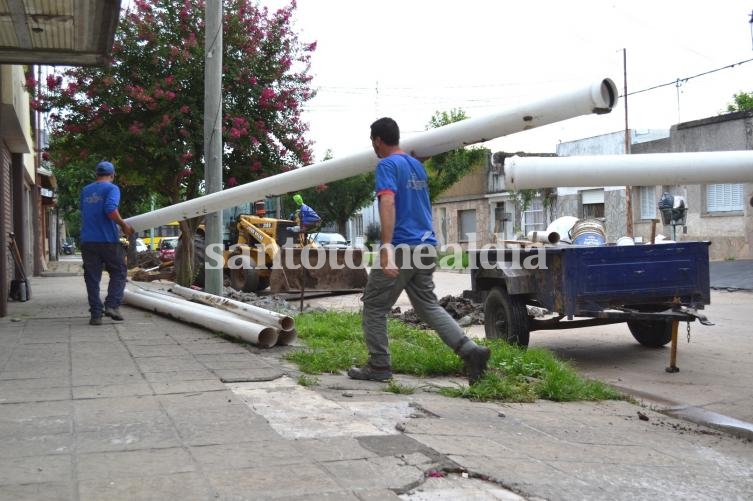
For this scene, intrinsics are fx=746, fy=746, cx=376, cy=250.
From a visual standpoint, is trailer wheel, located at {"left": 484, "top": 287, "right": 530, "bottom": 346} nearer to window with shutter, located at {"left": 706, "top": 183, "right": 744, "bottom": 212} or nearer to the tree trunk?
the tree trunk

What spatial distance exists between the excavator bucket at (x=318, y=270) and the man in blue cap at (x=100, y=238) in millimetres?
6021

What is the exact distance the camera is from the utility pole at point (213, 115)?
31.8 feet

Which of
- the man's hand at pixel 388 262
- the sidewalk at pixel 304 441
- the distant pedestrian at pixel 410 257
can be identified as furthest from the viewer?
the distant pedestrian at pixel 410 257

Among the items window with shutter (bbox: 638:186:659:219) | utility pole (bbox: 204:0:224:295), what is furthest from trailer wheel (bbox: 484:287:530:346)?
window with shutter (bbox: 638:186:659:219)

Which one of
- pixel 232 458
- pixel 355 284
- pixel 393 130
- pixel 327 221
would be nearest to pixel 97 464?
pixel 232 458

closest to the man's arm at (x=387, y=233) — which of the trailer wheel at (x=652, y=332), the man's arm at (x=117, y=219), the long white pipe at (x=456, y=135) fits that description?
the long white pipe at (x=456, y=135)

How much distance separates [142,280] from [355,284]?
5.51 metres

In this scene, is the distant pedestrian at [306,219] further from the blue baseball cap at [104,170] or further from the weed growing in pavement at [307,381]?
the weed growing in pavement at [307,381]

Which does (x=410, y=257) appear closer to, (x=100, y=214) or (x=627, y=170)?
(x=627, y=170)

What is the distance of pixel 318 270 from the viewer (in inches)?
560

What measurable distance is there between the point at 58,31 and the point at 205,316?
3.68m

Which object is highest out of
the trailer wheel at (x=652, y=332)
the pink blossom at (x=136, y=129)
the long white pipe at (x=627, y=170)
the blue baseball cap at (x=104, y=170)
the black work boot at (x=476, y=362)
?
the pink blossom at (x=136, y=129)

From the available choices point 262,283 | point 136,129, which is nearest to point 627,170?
point 136,129

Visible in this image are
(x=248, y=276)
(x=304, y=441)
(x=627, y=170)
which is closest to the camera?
(x=304, y=441)
